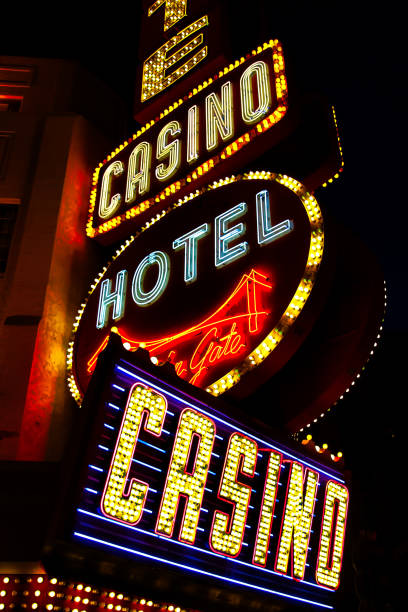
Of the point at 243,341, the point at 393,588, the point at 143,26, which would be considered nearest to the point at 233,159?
the point at 243,341

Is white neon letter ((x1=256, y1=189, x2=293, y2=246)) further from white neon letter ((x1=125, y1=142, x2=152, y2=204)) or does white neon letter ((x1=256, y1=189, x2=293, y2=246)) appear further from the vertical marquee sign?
white neon letter ((x1=125, y1=142, x2=152, y2=204))

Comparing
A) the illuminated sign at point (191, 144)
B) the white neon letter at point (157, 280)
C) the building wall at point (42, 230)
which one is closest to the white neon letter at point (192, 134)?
the illuminated sign at point (191, 144)

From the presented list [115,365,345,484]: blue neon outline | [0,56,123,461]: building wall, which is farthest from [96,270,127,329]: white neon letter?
[115,365,345,484]: blue neon outline

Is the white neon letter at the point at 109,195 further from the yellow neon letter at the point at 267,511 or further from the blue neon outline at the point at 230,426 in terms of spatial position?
the yellow neon letter at the point at 267,511

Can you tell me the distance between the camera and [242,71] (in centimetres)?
1196

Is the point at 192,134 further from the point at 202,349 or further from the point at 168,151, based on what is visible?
the point at 202,349

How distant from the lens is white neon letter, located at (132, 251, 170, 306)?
33.1ft

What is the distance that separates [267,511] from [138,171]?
7.98m

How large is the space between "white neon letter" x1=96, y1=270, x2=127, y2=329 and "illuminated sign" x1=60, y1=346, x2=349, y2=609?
3.97m

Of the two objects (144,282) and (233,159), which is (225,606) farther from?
(233,159)

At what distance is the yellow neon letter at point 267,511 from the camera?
684 centimetres

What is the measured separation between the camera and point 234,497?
6.71 meters

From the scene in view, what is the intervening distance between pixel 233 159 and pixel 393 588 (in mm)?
9227

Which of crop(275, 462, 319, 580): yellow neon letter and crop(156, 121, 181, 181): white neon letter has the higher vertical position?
crop(156, 121, 181, 181): white neon letter
